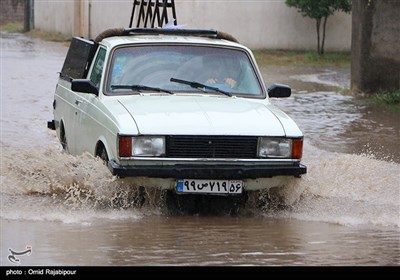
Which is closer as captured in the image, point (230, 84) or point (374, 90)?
point (230, 84)

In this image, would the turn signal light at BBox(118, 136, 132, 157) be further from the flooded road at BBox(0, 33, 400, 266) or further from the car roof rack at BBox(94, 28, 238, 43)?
the car roof rack at BBox(94, 28, 238, 43)

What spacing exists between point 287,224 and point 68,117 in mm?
3172

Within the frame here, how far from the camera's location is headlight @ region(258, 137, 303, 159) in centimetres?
909

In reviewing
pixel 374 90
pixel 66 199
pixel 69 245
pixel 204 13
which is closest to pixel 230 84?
pixel 66 199

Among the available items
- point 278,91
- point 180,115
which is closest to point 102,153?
point 180,115

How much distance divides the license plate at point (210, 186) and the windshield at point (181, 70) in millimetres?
1353

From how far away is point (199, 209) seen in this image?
9.61m

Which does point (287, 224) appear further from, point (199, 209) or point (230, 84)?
point (230, 84)

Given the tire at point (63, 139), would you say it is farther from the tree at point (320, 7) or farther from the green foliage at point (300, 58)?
the tree at point (320, 7)

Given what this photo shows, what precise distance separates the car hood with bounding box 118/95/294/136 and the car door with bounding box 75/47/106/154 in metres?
0.39

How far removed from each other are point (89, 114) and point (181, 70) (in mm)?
983

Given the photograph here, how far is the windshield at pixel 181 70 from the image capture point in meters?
10.1

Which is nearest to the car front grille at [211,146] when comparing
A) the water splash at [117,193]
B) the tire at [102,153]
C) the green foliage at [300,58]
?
the water splash at [117,193]

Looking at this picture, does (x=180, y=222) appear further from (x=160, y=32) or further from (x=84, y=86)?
(x=160, y=32)
